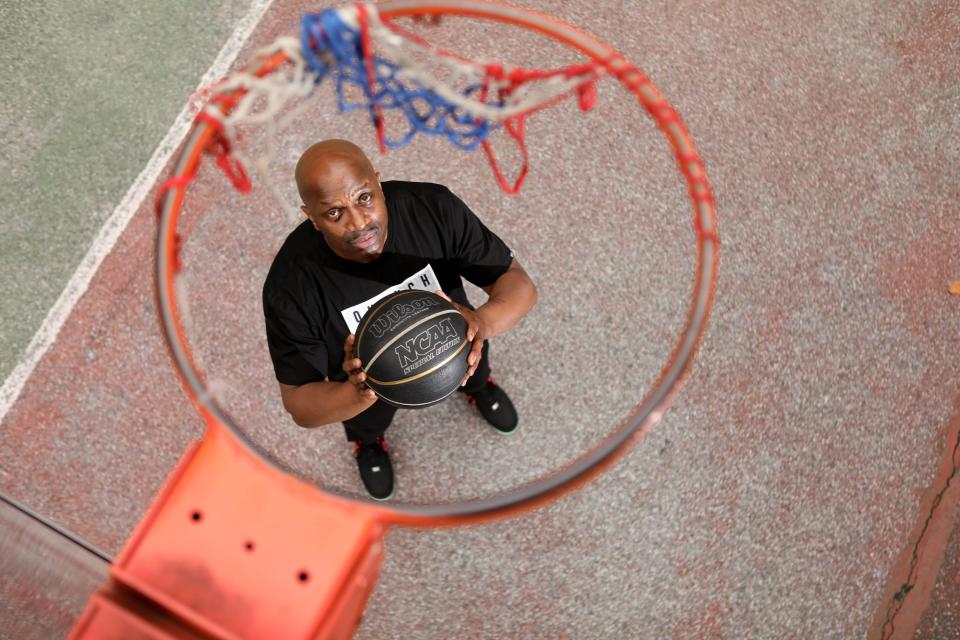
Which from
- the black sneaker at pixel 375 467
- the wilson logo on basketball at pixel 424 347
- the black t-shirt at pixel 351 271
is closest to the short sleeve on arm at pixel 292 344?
the black t-shirt at pixel 351 271

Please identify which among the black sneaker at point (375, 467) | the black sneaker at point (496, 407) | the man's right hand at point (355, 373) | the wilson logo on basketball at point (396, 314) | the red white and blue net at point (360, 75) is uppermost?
the red white and blue net at point (360, 75)

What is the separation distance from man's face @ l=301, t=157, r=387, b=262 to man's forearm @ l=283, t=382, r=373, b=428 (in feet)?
1.19

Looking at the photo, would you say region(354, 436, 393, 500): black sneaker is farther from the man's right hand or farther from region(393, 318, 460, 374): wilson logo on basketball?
region(393, 318, 460, 374): wilson logo on basketball

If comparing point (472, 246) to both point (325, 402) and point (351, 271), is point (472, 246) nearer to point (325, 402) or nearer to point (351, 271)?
point (351, 271)

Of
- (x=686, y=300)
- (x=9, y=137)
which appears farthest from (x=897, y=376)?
(x=9, y=137)

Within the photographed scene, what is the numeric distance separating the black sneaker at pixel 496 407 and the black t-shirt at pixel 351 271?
703mm

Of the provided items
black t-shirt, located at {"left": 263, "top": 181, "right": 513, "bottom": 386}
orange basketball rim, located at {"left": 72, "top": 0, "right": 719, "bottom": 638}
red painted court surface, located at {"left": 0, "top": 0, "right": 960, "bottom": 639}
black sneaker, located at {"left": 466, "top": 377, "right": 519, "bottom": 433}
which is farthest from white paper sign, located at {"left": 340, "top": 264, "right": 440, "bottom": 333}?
red painted court surface, located at {"left": 0, "top": 0, "right": 960, "bottom": 639}

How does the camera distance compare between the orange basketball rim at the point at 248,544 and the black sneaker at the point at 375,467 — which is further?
the black sneaker at the point at 375,467

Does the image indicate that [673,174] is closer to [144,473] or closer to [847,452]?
[847,452]

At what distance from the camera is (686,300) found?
2.74 m

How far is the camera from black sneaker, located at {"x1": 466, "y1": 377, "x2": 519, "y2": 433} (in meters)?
2.59

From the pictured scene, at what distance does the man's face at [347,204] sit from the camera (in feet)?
5.54

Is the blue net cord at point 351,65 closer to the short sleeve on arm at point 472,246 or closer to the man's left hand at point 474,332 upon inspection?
the short sleeve on arm at point 472,246

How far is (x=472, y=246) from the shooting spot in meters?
1.95
